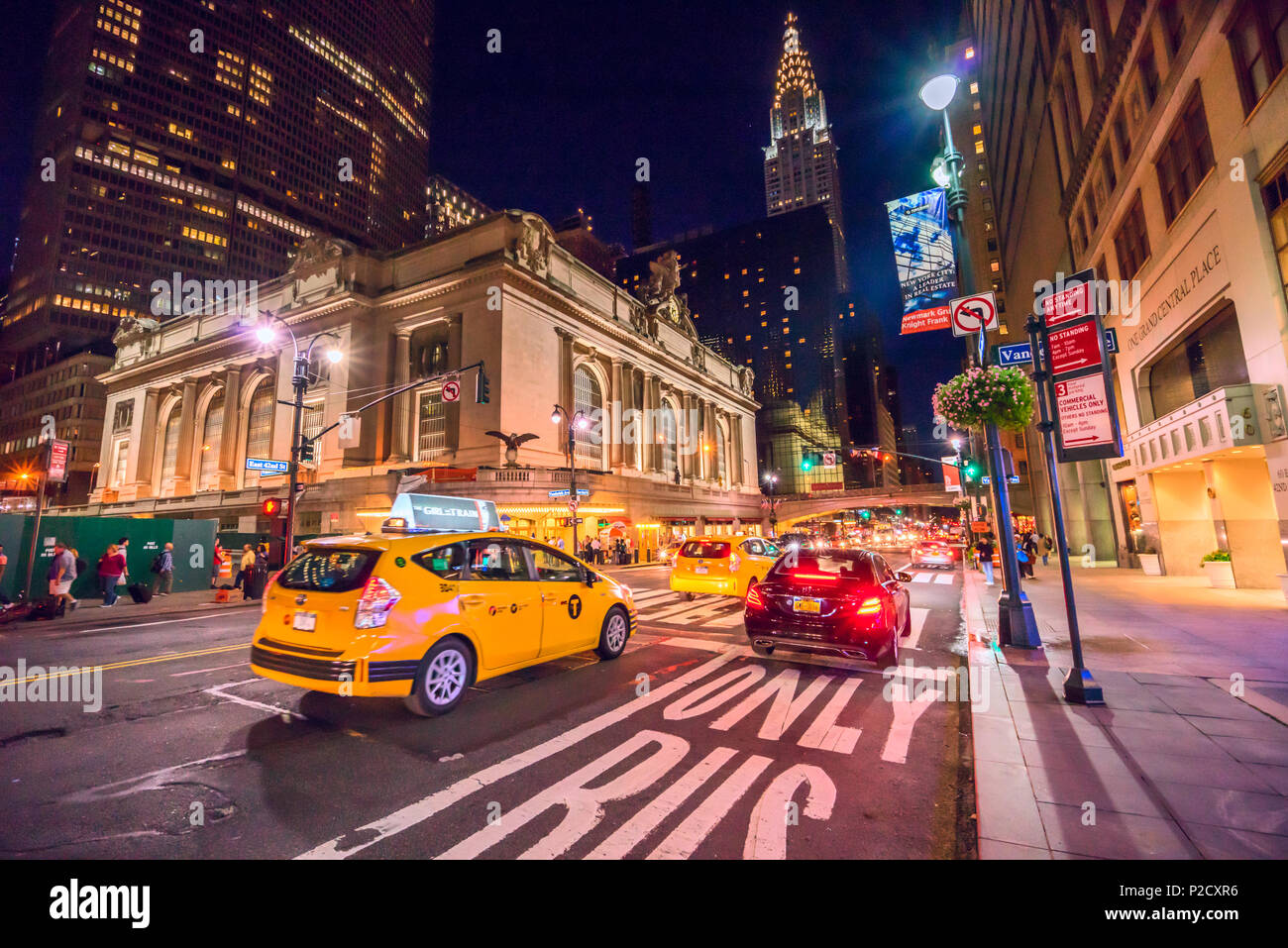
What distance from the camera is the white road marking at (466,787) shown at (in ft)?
10.3

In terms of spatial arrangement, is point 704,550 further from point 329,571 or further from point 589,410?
point 589,410

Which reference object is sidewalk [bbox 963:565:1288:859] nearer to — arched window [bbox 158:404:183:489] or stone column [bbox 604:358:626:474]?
stone column [bbox 604:358:626:474]

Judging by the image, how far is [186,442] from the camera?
5128 cm

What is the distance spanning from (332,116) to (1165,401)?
438 ft

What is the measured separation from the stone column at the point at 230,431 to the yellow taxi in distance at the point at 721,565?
48711 mm

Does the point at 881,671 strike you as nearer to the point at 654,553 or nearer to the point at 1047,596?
the point at 1047,596

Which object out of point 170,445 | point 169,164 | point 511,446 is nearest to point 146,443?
point 170,445

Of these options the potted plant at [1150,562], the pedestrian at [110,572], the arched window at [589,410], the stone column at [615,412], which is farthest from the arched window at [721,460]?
the pedestrian at [110,572]

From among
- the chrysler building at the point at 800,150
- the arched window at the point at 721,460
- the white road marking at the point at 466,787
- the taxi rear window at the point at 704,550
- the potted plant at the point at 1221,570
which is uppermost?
the chrysler building at the point at 800,150

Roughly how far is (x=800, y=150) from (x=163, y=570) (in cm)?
21859

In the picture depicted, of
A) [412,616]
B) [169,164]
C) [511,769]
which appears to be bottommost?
[511,769]

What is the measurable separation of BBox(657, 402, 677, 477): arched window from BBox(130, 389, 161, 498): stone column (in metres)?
49.9

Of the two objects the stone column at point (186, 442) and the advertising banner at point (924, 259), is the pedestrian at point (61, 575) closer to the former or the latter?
the advertising banner at point (924, 259)

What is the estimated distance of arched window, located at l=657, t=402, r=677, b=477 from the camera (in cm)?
5397
